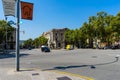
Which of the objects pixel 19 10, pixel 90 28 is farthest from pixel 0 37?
pixel 19 10

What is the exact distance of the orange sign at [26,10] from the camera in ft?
45.1

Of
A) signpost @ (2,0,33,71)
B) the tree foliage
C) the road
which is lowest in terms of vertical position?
the road

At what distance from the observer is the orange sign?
13.8 meters

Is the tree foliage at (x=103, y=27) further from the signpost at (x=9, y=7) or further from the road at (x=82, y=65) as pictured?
the signpost at (x=9, y=7)

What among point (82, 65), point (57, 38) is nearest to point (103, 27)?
point (57, 38)

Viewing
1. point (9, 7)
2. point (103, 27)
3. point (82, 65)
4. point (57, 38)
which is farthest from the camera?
point (57, 38)

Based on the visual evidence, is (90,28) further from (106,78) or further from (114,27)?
(106,78)

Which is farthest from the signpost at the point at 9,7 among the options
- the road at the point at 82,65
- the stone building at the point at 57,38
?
the stone building at the point at 57,38

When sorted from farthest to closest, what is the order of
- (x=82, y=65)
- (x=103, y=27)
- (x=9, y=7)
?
1. (x=103, y=27)
2. (x=82, y=65)
3. (x=9, y=7)

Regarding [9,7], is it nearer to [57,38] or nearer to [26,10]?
[26,10]

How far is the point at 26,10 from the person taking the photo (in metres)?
13.9

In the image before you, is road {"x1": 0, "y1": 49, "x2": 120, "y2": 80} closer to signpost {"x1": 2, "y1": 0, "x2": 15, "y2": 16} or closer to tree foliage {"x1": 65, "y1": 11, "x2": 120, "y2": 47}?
signpost {"x1": 2, "y1": 0, "x2": 15, "y2": 16}

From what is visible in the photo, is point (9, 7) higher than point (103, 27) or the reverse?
the reverse

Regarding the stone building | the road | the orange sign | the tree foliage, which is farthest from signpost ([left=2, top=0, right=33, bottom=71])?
the stone building
